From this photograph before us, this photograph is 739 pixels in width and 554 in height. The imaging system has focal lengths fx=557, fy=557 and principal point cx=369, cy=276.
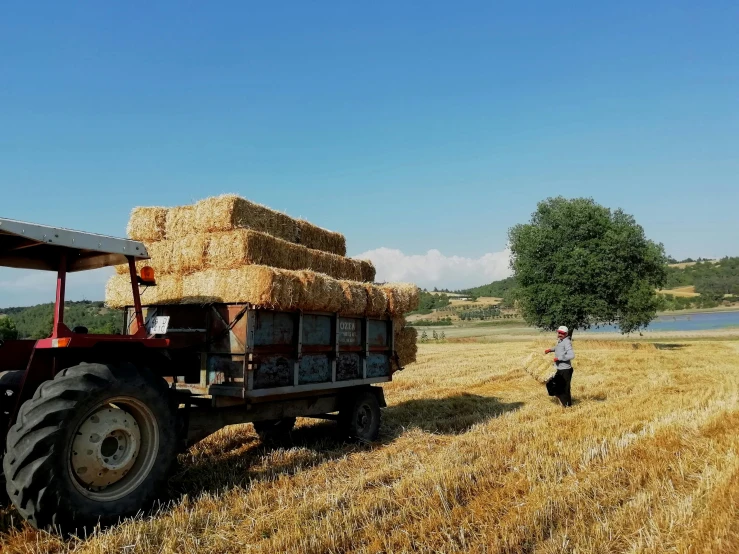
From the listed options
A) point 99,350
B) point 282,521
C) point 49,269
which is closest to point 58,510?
point 99,350

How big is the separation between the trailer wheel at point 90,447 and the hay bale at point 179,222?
9.33 ft

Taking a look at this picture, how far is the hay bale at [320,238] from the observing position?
8773mm

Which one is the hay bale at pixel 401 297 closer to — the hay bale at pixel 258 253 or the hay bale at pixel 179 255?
the hay bale at pixel 258 253

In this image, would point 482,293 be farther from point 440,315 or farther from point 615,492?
point 615,492

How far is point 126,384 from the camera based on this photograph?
4828 mm

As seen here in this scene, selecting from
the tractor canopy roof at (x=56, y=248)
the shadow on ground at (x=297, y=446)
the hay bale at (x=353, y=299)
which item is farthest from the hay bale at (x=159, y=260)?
the shadow on ground at (x=297, y=446)

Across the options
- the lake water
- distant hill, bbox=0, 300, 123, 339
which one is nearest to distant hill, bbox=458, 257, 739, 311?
the lake water

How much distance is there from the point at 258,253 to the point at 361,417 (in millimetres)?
3058

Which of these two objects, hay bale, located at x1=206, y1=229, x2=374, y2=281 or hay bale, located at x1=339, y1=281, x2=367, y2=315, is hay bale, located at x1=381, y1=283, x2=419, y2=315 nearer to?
hay bale, located at x1=339, y1=281, x2=367, y2=315

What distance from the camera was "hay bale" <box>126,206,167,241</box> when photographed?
7.77 m

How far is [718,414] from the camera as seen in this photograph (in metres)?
8.73

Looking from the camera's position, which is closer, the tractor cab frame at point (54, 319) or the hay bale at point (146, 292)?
the tractor cab frame at point (54, 319)

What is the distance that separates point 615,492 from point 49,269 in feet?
19.6

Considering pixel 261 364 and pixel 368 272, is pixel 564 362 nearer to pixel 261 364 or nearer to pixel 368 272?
pixel 368 272
